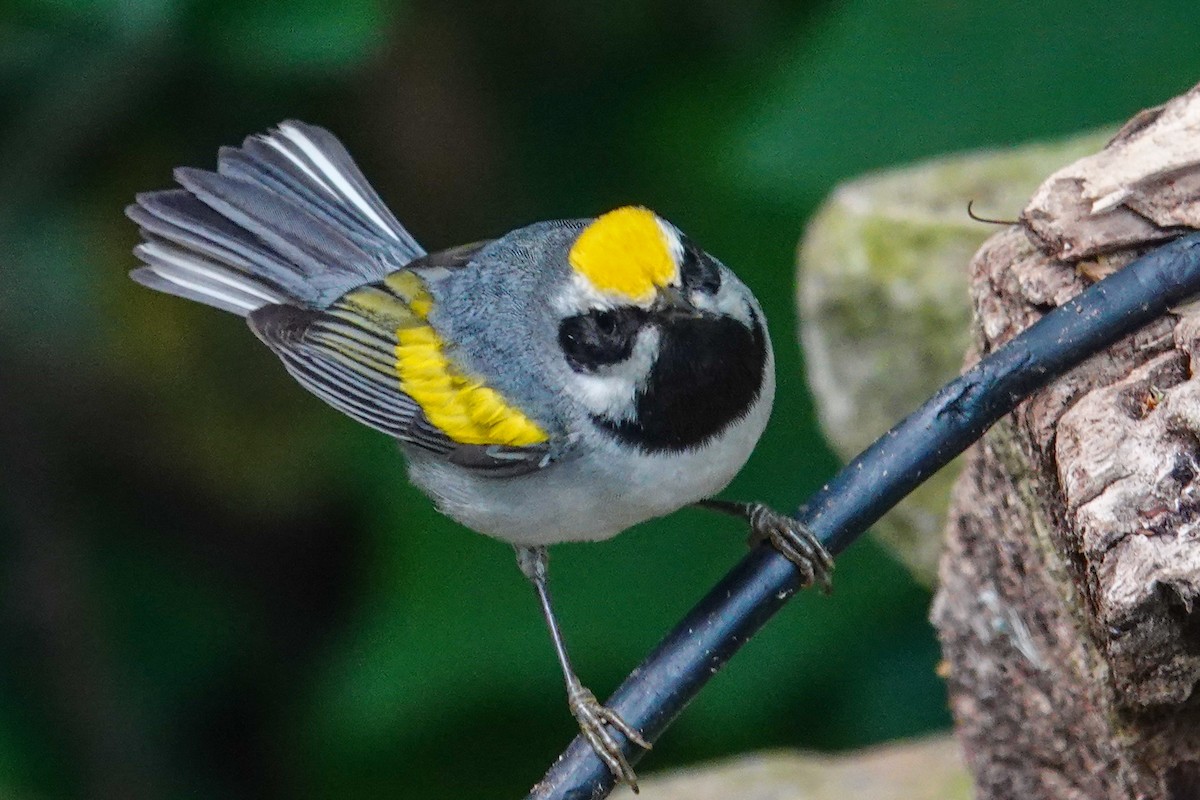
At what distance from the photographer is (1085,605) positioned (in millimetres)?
2111

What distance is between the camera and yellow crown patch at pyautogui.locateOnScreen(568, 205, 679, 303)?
2379 millimetres

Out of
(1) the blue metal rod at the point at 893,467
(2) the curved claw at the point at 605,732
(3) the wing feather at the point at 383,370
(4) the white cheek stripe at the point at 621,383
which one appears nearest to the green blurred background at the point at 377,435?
(3) the wing feather at the point at 383,370

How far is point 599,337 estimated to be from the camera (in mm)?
2510

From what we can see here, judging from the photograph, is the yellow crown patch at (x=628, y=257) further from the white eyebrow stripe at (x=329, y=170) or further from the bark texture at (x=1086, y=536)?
the white eyebrow stripe at (x=329, y=170)

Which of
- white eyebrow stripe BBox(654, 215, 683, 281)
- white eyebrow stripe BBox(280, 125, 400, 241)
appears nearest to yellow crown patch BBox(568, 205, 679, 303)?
white eyebrow stripe BBox(654, 215, 683, 281)

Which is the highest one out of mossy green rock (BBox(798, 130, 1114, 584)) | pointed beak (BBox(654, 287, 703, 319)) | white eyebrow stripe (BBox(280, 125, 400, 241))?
mossy green rock (BBox(798, 130, 1114, 584))

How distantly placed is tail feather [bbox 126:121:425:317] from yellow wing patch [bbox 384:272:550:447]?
0.31 meters

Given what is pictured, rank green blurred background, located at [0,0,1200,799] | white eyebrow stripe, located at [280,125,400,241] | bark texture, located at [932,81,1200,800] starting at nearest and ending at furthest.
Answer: bark texture, located at [932,81,1200,800] < white eyebrow stripe, located at [280,125,400,241] < green blurred background, located at [0,0,1200,799]

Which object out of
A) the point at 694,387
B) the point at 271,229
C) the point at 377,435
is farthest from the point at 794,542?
the point at 377,435

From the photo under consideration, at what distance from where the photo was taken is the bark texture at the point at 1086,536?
1.89m

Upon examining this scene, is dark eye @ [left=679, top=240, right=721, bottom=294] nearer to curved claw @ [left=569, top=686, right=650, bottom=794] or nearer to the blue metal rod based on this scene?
the blue metal rod

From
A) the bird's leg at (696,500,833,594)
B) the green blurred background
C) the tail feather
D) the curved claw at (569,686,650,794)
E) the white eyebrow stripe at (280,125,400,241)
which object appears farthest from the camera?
the green blurred background

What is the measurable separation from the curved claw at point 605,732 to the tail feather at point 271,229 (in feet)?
3.86

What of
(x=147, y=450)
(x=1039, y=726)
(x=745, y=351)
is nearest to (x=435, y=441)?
(x=745, y=351)
